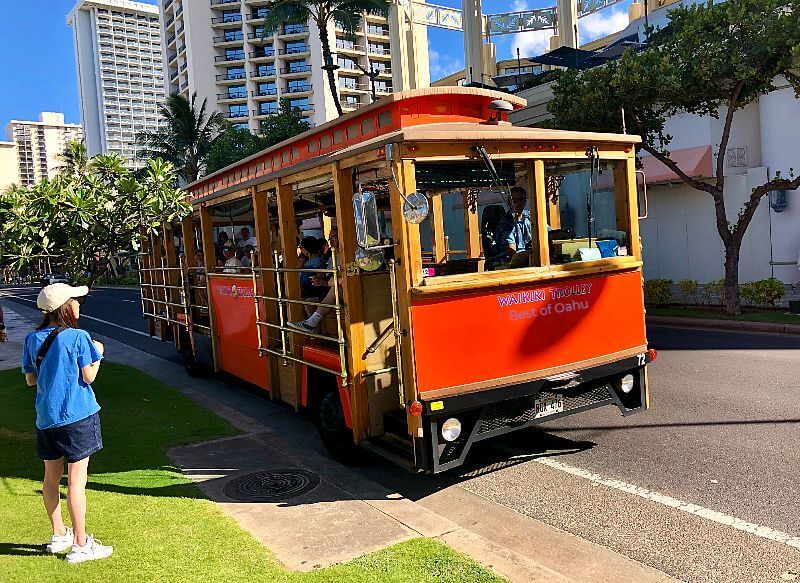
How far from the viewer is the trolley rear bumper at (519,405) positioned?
520cm

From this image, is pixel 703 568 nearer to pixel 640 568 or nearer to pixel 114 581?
pixel 640 568

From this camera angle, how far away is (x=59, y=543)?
4.51 m

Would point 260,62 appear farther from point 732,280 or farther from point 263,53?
point 732,280

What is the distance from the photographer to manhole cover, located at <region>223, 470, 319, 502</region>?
566 cm

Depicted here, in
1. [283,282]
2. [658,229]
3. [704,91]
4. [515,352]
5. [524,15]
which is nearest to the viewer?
[515,352]

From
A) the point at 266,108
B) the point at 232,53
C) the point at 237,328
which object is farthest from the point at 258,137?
the point at 232,53

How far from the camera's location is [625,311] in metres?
6.20

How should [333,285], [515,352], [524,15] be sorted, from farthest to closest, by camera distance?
1. [524,15]
2. [333,285]
3. [515,352]

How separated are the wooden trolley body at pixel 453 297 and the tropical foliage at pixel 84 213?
1197mm

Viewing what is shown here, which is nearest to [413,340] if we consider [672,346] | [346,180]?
[346,180]

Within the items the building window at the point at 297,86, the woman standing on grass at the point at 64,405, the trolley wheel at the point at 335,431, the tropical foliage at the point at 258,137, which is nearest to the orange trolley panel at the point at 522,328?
the trolley wheel at the point at 335,431

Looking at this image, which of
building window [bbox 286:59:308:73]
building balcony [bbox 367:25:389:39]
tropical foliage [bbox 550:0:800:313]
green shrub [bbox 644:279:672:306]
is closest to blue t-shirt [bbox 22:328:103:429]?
tropical foliage [bbox 550:0:800:313]

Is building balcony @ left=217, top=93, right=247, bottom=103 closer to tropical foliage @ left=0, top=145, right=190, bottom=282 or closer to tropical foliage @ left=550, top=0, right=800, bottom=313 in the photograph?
tropical foliage @ left=550, top=0, right=800, bottom=313

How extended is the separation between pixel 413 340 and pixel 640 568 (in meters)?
2.10
